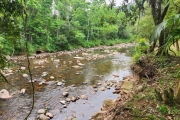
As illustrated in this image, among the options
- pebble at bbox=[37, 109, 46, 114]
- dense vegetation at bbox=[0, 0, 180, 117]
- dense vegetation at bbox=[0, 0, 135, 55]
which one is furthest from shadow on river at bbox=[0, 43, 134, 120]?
dense vegetation at bbox=[0, 0, 135, 55]

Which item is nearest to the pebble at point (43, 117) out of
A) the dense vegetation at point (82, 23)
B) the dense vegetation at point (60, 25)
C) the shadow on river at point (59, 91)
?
the shadow on river at point (59, 91)

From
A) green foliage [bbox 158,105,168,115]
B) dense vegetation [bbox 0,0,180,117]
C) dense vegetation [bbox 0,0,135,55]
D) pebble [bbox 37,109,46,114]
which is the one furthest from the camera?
dense vegetation [bbox 0,0,135,55]

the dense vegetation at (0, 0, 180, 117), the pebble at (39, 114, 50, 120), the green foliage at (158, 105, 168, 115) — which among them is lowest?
the pebble at (39, 114, 50, 120)

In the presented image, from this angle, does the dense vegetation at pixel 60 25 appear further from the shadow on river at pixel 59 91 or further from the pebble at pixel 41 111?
the pebble at pixel 41 111

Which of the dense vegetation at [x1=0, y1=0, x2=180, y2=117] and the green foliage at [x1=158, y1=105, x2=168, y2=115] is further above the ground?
the dense vegetation at [x1=0, y1=0, x2=180, y2=117]

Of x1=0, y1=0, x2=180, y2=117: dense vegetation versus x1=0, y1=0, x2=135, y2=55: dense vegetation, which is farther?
x1=0, y1=0, x2=135, y2=55: dense vegetation

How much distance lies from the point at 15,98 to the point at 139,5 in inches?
233

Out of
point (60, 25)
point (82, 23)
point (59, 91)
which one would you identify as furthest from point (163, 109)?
point (82, 23)

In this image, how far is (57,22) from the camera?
19297 mm

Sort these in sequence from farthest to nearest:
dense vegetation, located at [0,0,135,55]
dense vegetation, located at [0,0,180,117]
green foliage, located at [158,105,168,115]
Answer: dense vegetation, located at [0,0,135,55], dense vegetation, located at [0,0,180,117], green foliage, located at [158,105,168,115]

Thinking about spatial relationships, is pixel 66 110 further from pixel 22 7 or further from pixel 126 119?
pixel 22 7

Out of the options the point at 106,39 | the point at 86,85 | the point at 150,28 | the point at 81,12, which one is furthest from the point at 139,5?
the point at 106,39

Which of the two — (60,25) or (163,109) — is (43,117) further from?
(60,25)

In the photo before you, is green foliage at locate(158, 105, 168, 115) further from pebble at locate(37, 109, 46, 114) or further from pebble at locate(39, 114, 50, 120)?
pebble at locate(37, 109, 46, 114)
